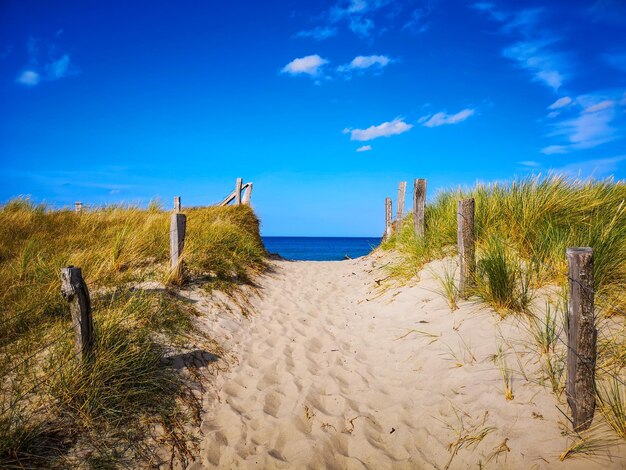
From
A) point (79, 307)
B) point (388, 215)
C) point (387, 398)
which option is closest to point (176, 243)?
point (79, 307)

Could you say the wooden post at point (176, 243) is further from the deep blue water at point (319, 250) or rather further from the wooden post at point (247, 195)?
the wooden post at point (247, 195)

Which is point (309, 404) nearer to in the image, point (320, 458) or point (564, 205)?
point (320, 458)

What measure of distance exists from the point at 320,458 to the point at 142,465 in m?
1.43

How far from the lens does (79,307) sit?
3.05m

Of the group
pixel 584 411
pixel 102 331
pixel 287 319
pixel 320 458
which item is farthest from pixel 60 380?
pixel 584 411

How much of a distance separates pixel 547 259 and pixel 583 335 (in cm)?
256

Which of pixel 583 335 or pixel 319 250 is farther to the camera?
pixel 319 250

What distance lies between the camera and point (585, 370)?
9.02 ft

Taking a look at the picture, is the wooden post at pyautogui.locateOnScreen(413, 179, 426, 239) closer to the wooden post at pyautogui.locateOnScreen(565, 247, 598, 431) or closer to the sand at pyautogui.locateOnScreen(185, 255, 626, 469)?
the sand at pyautogui.locateOnScreen(185, 255, 626, 469)

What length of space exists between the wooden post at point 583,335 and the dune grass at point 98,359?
10.7ft

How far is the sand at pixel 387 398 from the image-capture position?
115 inches

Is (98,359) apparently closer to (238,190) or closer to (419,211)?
(419,211)

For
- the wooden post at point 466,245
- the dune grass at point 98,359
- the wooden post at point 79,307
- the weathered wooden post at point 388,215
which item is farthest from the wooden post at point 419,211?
the wooden post at point 79,307

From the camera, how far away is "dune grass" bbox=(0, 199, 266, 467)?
271 cm
